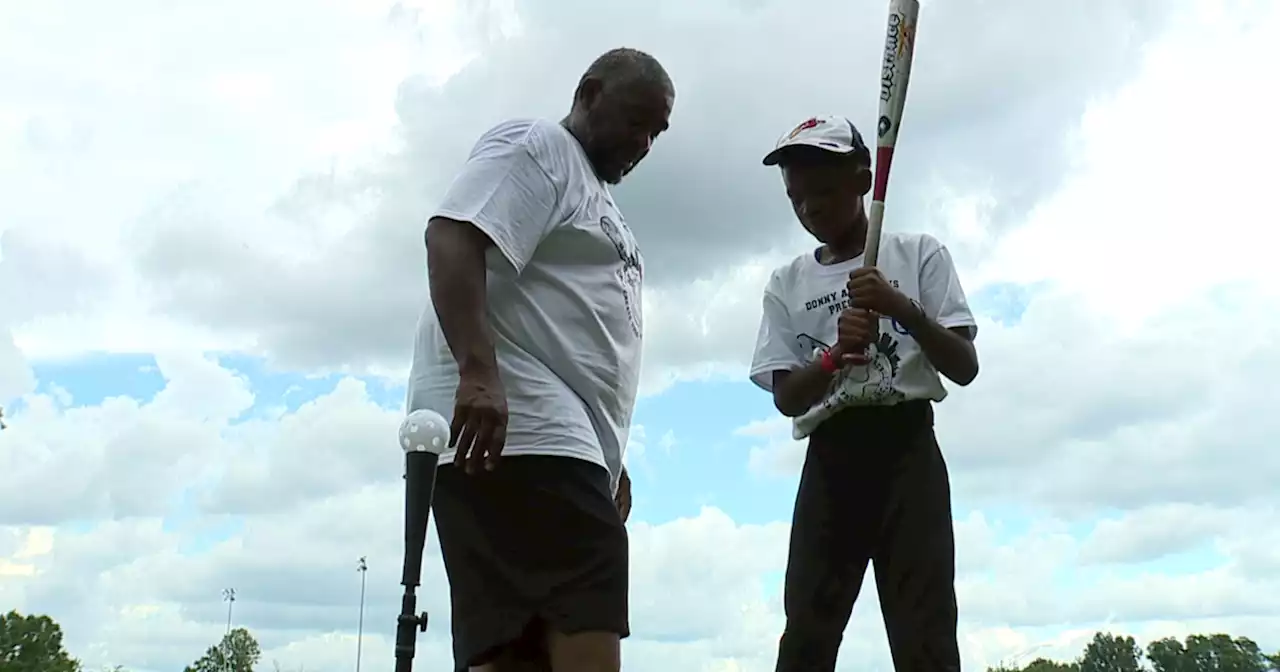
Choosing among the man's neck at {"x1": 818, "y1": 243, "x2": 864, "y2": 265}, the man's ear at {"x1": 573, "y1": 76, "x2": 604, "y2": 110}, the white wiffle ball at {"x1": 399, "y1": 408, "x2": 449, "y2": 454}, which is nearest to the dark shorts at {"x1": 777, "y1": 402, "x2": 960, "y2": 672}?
the man's neck at {"x1": 818, "y1": 243, "x2": 864, "y2": 265}

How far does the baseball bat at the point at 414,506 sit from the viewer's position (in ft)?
8.84

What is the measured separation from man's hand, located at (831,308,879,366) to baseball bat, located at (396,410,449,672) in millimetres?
1574

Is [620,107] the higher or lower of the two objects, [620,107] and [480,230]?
the higher

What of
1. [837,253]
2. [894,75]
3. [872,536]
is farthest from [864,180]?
[872,536]

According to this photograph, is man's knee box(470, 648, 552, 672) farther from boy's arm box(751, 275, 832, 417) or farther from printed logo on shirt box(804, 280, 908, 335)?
printed logo on shirt box(804, 280, 908, 335)

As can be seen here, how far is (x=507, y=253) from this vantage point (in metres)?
3.01

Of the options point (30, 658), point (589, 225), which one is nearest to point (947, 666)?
point (589, 225)

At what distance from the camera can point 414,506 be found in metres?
2.70

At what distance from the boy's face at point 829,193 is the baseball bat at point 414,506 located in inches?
78.9

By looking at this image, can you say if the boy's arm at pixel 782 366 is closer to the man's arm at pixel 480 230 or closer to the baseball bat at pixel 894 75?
the baseball bat at pixel 894 75

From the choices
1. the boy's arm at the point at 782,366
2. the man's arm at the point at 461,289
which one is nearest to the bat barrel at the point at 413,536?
the man's arm at the point at 461,289

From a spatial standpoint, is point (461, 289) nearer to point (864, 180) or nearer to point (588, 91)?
point (588, 91)

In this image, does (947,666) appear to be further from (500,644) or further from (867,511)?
(500,644)

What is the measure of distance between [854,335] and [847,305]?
1.19 ft
